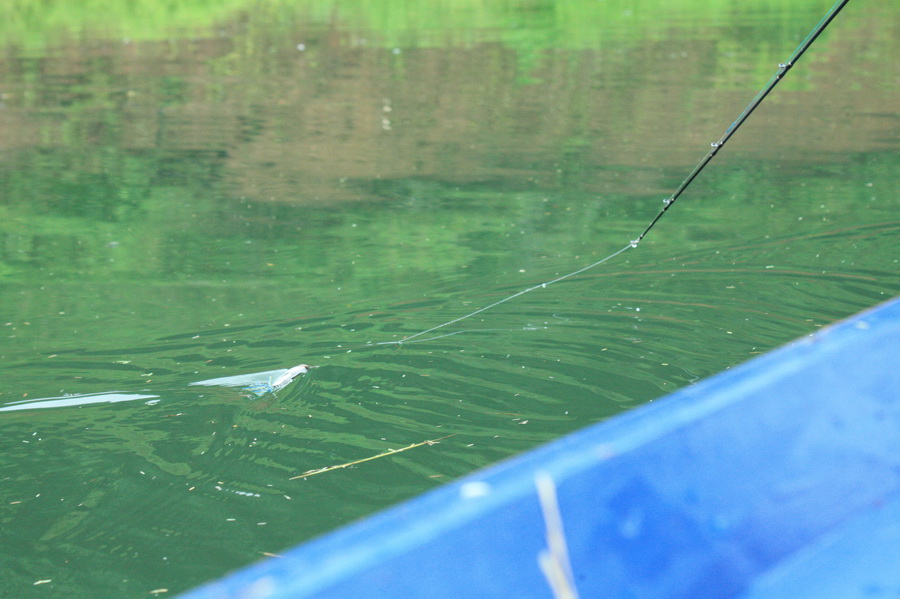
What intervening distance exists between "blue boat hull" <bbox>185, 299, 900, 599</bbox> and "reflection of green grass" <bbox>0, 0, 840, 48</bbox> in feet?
30.1

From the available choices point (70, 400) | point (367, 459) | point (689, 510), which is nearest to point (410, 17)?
point (70, 400)

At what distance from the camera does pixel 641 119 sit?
6723mm

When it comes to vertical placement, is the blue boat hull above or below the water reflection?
above

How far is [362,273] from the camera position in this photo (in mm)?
3928

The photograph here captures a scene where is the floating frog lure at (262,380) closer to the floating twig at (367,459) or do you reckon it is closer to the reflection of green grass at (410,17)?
the floating twig at (367,459)

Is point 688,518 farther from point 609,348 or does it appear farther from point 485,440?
point 609,348

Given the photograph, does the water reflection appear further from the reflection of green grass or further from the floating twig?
the reflection of green grass

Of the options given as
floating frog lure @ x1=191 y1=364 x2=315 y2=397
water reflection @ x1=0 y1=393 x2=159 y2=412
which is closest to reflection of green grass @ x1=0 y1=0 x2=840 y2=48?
floating frog lure @ x1=191 y1=364 x2=315 y2=397

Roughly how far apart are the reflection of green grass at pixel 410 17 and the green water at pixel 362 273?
3.04 m

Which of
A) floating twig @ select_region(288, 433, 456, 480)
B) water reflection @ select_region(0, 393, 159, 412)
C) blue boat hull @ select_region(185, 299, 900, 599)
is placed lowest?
water reflection @ select_region(0, 393, 159, 412)

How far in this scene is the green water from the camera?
244cm

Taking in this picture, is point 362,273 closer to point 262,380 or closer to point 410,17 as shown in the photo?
point 262,380

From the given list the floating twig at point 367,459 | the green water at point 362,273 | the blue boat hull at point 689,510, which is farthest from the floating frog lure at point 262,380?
the blue boat hull at point 689,510

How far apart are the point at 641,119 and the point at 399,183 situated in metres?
2.30
